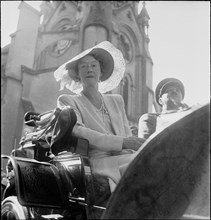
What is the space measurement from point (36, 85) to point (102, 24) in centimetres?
550

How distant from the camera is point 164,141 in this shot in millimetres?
1006

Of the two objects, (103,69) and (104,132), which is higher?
(103,69)

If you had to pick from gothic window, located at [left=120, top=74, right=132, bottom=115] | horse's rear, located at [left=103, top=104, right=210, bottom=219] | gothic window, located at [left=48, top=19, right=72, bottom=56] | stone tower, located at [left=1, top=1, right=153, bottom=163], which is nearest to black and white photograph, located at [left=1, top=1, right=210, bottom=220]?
horse's rear, located at [left=103, top=104, right=210, bottom=219]

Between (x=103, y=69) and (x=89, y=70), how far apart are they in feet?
1.06

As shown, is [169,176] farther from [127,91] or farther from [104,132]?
[127,91]

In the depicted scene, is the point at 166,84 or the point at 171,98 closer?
the point at 171,98

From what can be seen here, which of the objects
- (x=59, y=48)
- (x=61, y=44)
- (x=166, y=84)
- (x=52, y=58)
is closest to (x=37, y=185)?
(x=166, y=84)

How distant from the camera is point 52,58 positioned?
75.2 ft

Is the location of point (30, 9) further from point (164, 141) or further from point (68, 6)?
point (164, 141)

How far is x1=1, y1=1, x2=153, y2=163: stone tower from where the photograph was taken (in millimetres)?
16156

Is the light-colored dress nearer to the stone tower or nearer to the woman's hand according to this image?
the woman's hand

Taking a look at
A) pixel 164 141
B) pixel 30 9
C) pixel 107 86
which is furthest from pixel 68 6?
pixel 164 141

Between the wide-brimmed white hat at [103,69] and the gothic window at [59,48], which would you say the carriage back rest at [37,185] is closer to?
the wide-brimmed white hat at [103,69]

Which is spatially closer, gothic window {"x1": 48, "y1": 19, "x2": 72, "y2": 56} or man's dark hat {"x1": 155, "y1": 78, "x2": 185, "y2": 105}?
man's dark hat {"x1": 155, "y1": 78, "x2": 185, "y2": 105}
